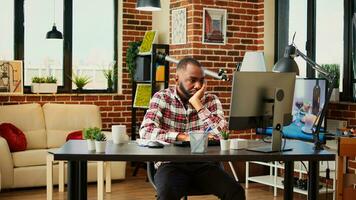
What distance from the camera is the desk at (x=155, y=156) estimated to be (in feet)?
10.7

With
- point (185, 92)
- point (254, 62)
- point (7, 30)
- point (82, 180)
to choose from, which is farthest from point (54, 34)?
point (82, 180)

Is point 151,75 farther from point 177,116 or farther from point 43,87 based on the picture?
point 177,116

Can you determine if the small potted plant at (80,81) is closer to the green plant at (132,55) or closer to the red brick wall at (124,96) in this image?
the red brick wall at (124,96)

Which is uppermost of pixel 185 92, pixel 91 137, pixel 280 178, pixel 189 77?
pixel 189 77

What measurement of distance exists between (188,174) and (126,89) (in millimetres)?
4204

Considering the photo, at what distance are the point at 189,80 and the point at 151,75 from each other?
120 inches

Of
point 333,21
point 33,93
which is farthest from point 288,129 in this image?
point 33,93

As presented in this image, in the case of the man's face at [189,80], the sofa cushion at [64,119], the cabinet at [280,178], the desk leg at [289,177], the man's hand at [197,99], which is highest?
the man's face at [189,80]

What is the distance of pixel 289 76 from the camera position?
12.1 ft

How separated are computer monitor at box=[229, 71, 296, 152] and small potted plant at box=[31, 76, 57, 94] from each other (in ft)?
13.4

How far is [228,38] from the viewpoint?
267 inches

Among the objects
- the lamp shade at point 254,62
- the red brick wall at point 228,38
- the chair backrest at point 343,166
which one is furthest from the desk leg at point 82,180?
the lamp shade at point 254,62

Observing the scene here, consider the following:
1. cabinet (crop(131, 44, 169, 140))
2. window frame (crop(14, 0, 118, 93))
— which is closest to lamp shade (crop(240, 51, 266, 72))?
cabinet (crop(131, 44, 169, 140))

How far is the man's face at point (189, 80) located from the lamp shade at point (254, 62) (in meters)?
2.56
